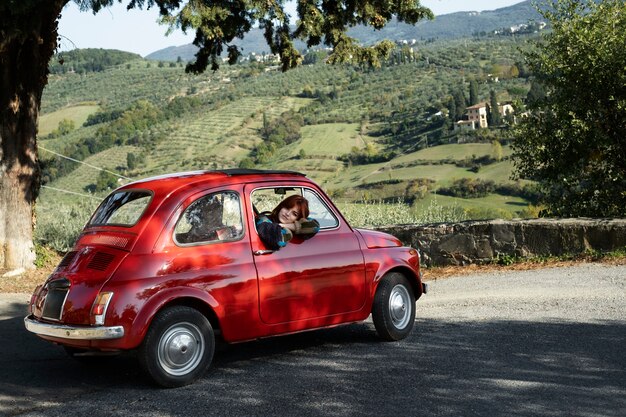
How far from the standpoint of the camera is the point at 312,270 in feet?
24.2

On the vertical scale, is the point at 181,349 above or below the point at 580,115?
below

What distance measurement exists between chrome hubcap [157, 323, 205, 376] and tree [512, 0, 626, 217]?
11.9 metres

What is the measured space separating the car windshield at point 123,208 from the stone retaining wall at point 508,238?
24.5 ft

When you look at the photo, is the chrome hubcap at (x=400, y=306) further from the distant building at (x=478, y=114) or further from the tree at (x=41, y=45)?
the distant building at (x=478, y=114)

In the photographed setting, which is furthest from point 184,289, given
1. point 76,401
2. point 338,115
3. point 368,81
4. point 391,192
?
point 368,81

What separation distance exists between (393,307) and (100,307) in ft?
9.65

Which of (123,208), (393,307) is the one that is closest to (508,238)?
(393,307)

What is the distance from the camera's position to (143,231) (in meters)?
6.66

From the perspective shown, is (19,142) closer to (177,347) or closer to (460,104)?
(177,347)

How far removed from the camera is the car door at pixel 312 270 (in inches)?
280

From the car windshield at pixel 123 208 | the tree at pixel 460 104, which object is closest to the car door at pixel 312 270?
the car windshield at pixel 123 208

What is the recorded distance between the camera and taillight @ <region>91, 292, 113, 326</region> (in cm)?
624

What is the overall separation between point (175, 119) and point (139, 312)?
130 m

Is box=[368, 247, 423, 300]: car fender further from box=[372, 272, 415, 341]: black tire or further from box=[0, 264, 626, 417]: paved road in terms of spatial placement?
→ box=[0, 264, 626, 417]: paved road
